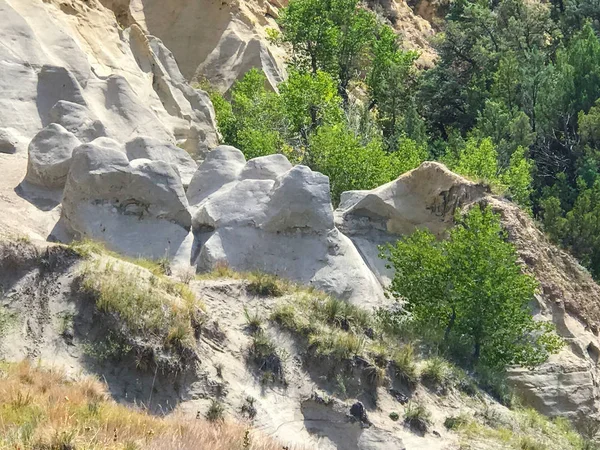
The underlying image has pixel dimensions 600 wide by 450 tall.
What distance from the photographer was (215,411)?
43.1ft

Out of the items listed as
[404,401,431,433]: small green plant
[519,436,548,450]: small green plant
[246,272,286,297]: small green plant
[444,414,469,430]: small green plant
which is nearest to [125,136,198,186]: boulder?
[246,272,286,297]: small green plant

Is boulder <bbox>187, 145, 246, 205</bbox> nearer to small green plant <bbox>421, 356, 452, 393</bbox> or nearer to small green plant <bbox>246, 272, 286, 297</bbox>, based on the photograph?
small green plant <bbox>246, 272, 286, 297</bbox>

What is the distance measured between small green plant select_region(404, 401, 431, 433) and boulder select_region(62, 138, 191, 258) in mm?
6868

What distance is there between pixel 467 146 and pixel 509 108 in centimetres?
811

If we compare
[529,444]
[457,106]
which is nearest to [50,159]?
[529,444]

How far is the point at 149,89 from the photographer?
31234mm

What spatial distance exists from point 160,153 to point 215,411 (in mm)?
11171

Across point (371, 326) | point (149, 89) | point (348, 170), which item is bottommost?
point (149, 89)

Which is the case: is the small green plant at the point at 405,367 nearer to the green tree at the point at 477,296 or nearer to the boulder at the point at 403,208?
the green tree at the point at 477,296

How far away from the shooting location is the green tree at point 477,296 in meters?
17.5

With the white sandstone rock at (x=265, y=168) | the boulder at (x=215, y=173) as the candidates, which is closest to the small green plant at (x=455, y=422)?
the white sandstone rock at (x=265, y=168)

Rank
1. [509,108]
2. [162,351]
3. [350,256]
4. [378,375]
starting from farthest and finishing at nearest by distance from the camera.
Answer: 1. [509,108]
2. [350,256]
3. [378,375]
4. [162,351]

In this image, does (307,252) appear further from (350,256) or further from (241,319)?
(241,319)

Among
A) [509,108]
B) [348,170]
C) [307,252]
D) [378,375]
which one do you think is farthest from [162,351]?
[509,108]
